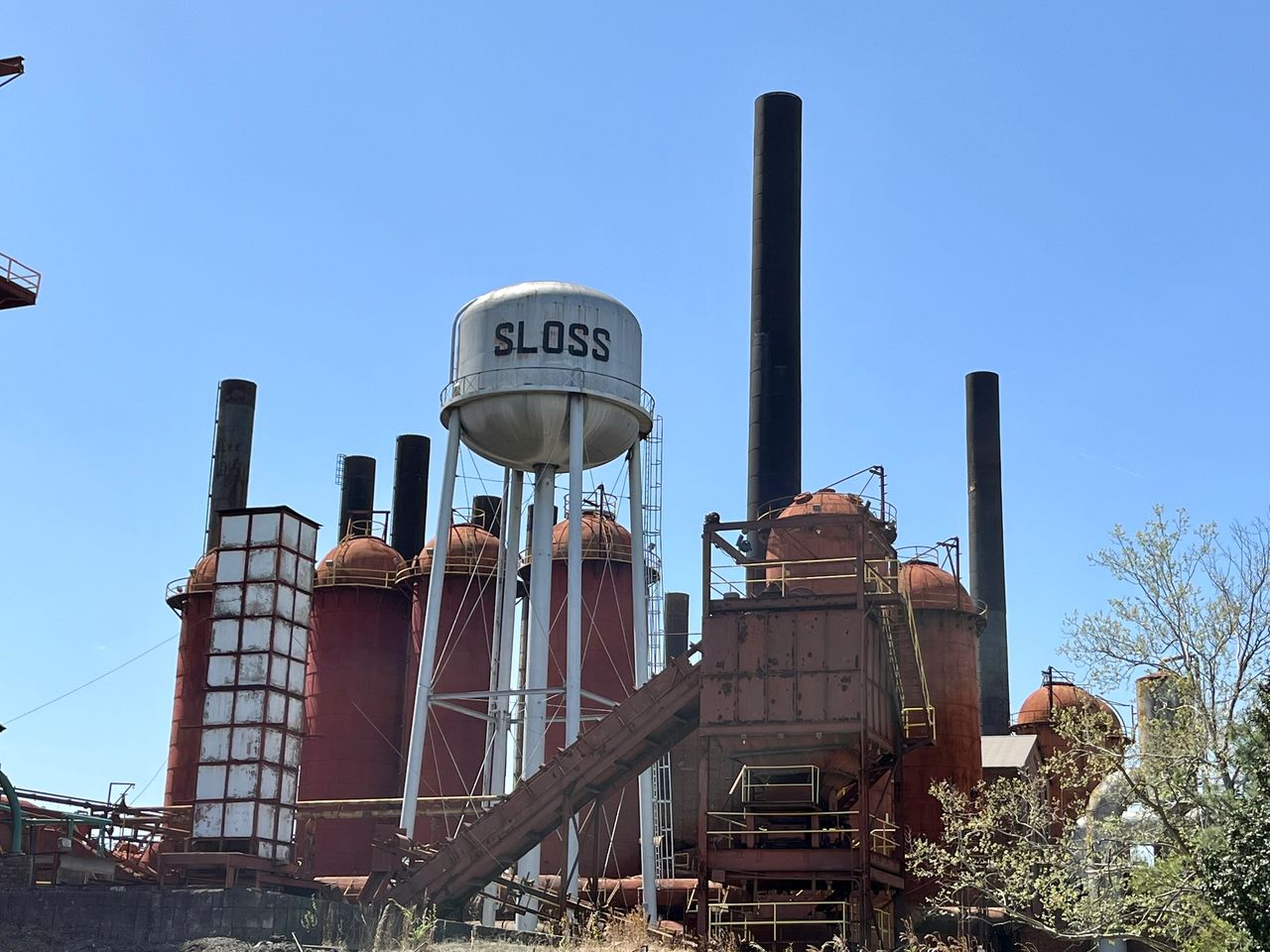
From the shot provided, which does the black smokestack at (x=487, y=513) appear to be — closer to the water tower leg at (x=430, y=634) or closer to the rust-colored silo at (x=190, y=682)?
the rust-colored silo at (x=190, y=682)

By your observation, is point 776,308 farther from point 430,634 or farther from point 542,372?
point 430,634

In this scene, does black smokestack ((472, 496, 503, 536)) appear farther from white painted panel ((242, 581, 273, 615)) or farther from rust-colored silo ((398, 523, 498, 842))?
white painted panel ((242, 581, 273, 615))

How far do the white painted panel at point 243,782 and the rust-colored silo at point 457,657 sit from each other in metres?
11.6

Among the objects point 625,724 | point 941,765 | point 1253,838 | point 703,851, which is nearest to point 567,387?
point 625,724

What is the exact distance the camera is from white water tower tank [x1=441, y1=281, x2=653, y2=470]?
34062 millimetres

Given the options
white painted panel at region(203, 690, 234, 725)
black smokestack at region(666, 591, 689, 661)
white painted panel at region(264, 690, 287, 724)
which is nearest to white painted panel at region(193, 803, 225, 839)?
white painted panel at region(203, 690, 234, 725)

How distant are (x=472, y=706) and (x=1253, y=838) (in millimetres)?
24359

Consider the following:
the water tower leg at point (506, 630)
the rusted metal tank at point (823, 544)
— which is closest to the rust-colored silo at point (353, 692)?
the water tower leg at point (506, 630)

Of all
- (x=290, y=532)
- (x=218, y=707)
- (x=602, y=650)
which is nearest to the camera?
(x=218, y=707)

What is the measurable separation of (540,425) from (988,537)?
27517mm

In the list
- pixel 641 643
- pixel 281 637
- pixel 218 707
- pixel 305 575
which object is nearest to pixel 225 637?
pixel 281 637

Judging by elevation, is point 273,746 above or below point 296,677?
below

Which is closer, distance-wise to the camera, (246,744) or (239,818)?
(239,818)

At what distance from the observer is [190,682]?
45281 millimetres
